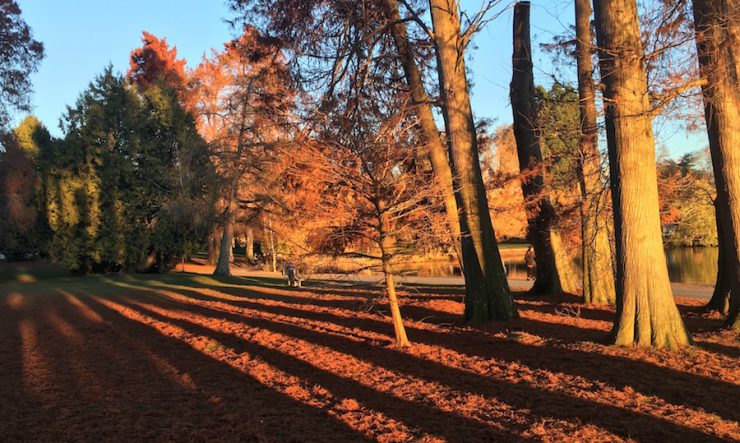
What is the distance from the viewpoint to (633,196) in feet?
21.8

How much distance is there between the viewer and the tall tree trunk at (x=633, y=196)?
6516 millimetres

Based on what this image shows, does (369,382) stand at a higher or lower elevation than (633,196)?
lower

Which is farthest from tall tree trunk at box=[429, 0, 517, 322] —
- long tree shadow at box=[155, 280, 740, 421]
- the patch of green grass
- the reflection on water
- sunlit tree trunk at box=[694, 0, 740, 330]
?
the patch of green grass

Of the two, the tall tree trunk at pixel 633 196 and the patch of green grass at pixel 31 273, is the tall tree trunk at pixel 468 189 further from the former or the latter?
the patch of green grass at pixel 31 273

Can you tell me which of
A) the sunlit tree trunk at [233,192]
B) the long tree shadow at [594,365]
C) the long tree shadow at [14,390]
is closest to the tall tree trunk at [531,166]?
the long tree shadow at [594,365]

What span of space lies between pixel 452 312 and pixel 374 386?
5.16 metres

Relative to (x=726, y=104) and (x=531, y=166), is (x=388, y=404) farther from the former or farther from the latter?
(x=531, y=166)

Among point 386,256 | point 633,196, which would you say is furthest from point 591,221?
point 386,256

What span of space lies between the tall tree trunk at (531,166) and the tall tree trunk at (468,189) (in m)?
3.10

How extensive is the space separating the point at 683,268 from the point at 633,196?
23.6 m

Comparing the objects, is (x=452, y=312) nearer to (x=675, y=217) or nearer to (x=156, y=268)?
(x=675, y=217)

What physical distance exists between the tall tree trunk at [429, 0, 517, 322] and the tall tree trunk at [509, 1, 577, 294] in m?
3.10

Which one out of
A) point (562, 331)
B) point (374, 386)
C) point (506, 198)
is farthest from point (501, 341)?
point (506, 198)

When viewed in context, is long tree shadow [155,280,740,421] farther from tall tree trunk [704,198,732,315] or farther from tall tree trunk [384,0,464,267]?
tall tree trunk [704,198,732,315]
